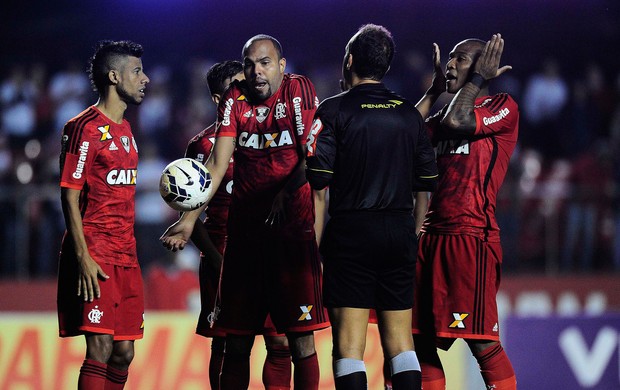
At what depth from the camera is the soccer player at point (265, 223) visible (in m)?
7.02

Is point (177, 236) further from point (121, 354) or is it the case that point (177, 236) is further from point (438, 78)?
point (438, 78)

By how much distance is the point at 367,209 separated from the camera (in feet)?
20.0

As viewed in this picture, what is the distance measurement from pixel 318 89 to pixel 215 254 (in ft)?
25.2

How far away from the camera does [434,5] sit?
667 inches

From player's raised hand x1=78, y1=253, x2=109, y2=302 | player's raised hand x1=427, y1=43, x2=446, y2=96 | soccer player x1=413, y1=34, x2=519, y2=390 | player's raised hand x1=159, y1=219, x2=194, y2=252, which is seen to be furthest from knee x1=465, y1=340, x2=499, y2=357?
player's raised hand x1=78, y1=253, x2=109, y2=302

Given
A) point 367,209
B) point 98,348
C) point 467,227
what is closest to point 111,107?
point 98,348

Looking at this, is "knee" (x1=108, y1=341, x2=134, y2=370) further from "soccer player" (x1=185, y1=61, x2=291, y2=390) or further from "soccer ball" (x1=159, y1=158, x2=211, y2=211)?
"soccer ball" (x1=159, y1=158, x2=211, y2=211)

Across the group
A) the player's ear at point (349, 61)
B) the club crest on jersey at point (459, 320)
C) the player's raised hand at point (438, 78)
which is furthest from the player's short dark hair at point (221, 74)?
the club crest on jersey at point (459, 320)

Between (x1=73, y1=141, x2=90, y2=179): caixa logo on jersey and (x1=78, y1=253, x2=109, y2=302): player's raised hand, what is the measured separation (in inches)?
19.6

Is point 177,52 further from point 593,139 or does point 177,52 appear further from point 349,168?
point 349,168

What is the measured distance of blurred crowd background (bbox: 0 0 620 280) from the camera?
12445 millimetres

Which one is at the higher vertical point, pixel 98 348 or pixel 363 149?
pixel 363 149

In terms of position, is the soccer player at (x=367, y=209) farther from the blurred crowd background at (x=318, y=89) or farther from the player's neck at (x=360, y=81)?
the blurred crowd background at (x=318, y=89)

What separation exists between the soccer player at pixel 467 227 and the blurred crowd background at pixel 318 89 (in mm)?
5349
